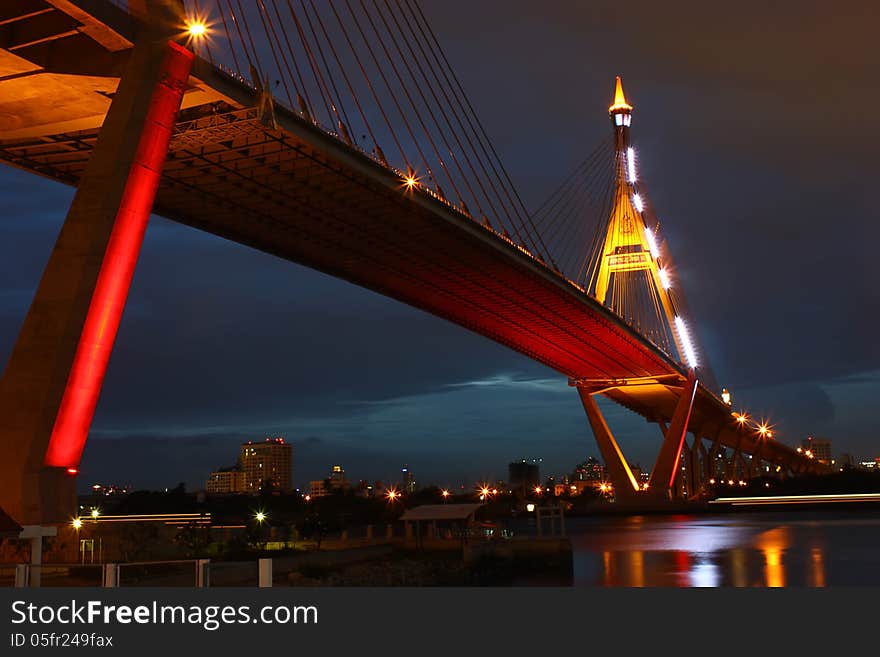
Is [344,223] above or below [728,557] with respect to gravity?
above

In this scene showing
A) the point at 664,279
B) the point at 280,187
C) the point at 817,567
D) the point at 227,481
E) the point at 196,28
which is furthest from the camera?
the point at 227,481

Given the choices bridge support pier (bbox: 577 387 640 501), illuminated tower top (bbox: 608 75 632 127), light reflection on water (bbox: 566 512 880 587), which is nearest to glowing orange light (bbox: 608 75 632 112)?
illuminated tower top (bbox: 608 75 632 127)

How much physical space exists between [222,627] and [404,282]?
2951 cm

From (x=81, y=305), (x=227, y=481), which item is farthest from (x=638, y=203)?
(x=227, y=481)

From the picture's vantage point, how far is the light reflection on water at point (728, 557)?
24875 millimetres

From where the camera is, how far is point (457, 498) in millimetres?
97562

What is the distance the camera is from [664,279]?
5834cm

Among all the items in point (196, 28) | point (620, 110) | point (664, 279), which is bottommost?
point (196, 28)

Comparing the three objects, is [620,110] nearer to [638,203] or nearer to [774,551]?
[638,203]

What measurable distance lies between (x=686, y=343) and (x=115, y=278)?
159 ft

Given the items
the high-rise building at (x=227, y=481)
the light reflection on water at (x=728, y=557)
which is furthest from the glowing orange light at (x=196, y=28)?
the high-rise building at (x=227, y=481)

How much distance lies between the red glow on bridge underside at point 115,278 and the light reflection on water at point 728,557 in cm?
1402

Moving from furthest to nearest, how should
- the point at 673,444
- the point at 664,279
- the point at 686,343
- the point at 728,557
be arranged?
the point at 686,343 → the point at 673,444 → the point at 664,279 → the point at 728,557

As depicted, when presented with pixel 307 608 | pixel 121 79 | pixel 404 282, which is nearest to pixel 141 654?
pixel 307 608
